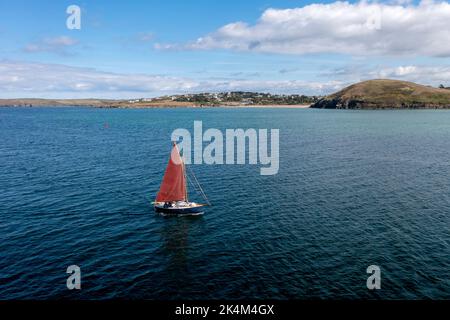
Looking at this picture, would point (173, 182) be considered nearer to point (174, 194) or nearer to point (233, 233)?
point (174, 194)

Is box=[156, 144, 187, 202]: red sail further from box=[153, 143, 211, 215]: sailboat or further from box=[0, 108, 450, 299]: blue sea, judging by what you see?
box=[0, 108, 450, 299]: blue sea

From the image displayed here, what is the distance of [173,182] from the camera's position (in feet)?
238

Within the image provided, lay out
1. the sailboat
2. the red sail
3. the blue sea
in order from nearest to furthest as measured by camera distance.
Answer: the blue sea
the sailboat
the red sail

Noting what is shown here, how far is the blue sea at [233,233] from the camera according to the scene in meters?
45.8

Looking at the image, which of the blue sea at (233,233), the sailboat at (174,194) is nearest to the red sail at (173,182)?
the sailboat at (174,194)

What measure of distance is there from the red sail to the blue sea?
14.9 ft

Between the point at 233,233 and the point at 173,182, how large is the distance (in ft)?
59.1

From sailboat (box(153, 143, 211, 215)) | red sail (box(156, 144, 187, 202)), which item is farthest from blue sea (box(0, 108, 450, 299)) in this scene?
red sail (box(156, 144, 187, 202))

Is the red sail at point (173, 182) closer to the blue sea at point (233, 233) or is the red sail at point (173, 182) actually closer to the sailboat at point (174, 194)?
the sailboat at point (174, 194)

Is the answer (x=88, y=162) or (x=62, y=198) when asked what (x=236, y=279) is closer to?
(x=62, y=198)

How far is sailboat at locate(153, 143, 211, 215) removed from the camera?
231 feet

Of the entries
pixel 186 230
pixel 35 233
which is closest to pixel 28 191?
pixel 35 233

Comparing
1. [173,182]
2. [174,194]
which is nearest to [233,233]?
[174,194]
